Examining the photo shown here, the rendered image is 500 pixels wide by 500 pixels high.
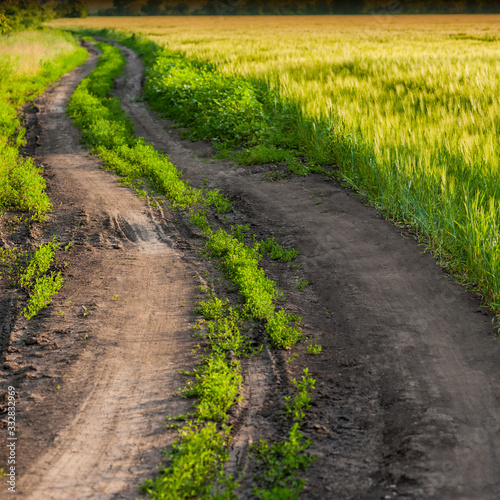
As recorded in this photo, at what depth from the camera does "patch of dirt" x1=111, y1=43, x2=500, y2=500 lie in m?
3.06

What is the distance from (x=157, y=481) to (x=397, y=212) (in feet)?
17.0

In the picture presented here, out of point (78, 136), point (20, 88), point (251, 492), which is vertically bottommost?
point (251, 492)

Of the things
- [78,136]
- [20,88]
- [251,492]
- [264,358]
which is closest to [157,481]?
[251,492]

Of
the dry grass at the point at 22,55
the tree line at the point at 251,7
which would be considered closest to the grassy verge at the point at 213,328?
the dry grass at the point at 22,55

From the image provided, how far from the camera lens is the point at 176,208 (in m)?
7.67

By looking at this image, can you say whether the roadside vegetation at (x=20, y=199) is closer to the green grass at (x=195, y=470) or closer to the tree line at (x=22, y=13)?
the green grass at (x=195, y=470)

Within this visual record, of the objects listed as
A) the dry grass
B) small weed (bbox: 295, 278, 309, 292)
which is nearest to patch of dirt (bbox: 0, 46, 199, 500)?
small weed (bbox: 295, 278, 309, 292)

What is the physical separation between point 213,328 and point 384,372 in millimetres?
1544

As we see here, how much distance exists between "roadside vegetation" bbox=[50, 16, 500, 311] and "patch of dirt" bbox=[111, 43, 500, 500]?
46cm

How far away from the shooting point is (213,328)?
179 inches

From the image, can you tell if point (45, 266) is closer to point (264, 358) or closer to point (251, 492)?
point (264, 358)

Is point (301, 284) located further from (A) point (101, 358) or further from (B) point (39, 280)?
(B) point (39, 280)

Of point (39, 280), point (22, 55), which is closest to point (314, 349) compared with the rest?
point (39, 280)

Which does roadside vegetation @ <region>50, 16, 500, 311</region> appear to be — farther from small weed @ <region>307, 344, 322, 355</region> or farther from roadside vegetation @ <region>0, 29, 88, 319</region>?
roadside vegetation @ <region>0, 29, 88, 319</region>
